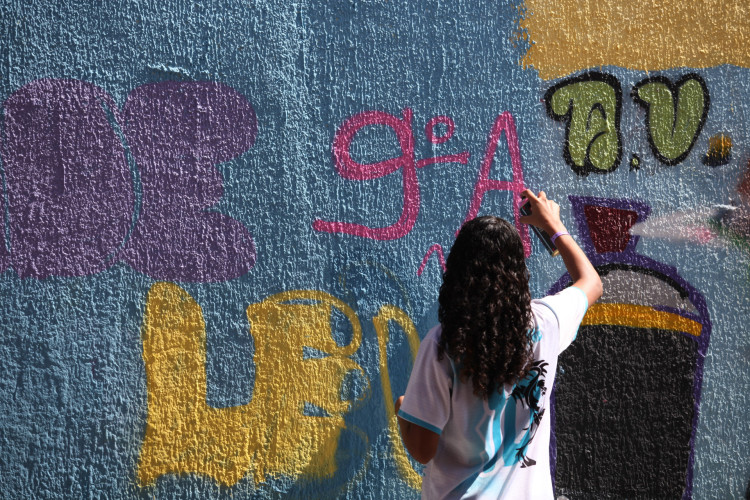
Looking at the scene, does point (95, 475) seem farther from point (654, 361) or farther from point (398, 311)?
point (654, 361)

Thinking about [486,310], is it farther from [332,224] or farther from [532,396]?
[332,224]

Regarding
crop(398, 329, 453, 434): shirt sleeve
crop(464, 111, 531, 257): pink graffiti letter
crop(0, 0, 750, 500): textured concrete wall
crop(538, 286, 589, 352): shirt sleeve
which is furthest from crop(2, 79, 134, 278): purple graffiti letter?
crop(538, 286, 589, 352): shirt sleeve

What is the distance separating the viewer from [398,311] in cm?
270

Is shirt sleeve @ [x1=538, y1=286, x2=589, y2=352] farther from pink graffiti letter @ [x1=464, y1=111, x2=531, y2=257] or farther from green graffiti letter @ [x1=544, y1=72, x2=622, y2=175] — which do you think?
green graffiti letter @ [x1=544, y1=72, x2=622, y2=175]

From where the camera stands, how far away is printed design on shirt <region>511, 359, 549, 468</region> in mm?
1632

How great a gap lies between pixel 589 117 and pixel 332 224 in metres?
1.17

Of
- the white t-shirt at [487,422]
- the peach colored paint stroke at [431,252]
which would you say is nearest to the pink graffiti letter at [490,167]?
the peach colored paint stroke at [431,252]

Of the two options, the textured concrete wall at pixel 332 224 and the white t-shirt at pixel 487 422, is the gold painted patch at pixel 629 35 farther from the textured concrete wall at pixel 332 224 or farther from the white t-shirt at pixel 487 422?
the white t-shirt at pixel 487 422

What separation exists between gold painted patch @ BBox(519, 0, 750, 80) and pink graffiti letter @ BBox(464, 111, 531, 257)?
10.4 inches

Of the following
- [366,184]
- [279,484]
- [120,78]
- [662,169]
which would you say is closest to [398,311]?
[366,184]

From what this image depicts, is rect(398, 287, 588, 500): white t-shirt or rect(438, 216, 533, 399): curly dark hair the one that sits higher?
rect(438, 216, 533, 399): curly dark hair

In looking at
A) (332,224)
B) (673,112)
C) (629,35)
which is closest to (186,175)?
(332,224)

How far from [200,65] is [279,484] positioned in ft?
5.63

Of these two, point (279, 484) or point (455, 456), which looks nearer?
point (455, 456)
